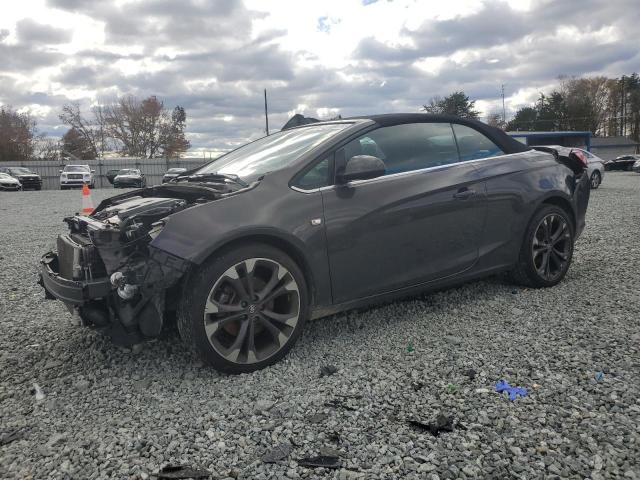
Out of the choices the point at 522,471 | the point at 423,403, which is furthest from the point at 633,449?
the point at 423,403

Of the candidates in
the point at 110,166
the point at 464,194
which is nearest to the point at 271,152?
the point at 464,194

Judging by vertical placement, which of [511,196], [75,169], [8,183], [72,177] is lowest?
[511,196]

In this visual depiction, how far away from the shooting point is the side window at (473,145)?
4105 mm

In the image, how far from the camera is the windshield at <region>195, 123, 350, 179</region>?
3521 mm

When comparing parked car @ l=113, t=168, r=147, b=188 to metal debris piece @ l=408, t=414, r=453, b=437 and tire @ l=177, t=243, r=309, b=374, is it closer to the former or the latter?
tire @ l=177, t=243, r=309, b=374

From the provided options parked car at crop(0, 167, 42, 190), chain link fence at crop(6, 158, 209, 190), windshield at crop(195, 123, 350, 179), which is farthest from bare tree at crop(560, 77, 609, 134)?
windshield at crop(195, 123, 350, 179)

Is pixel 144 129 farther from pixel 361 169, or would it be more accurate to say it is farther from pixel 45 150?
pixel 361 169

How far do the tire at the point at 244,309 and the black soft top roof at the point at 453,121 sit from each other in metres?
1.39

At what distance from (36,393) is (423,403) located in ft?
7.08

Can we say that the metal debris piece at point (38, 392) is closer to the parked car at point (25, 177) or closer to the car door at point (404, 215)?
the car door at point (404, 215)

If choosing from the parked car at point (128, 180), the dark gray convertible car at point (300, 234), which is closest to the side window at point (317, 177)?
the dark gray convertible car at point (300, 234)

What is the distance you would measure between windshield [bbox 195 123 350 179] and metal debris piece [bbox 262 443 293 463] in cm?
174

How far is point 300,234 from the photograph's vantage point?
10.3 feet

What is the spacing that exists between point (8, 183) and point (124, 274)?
99.7 ft
